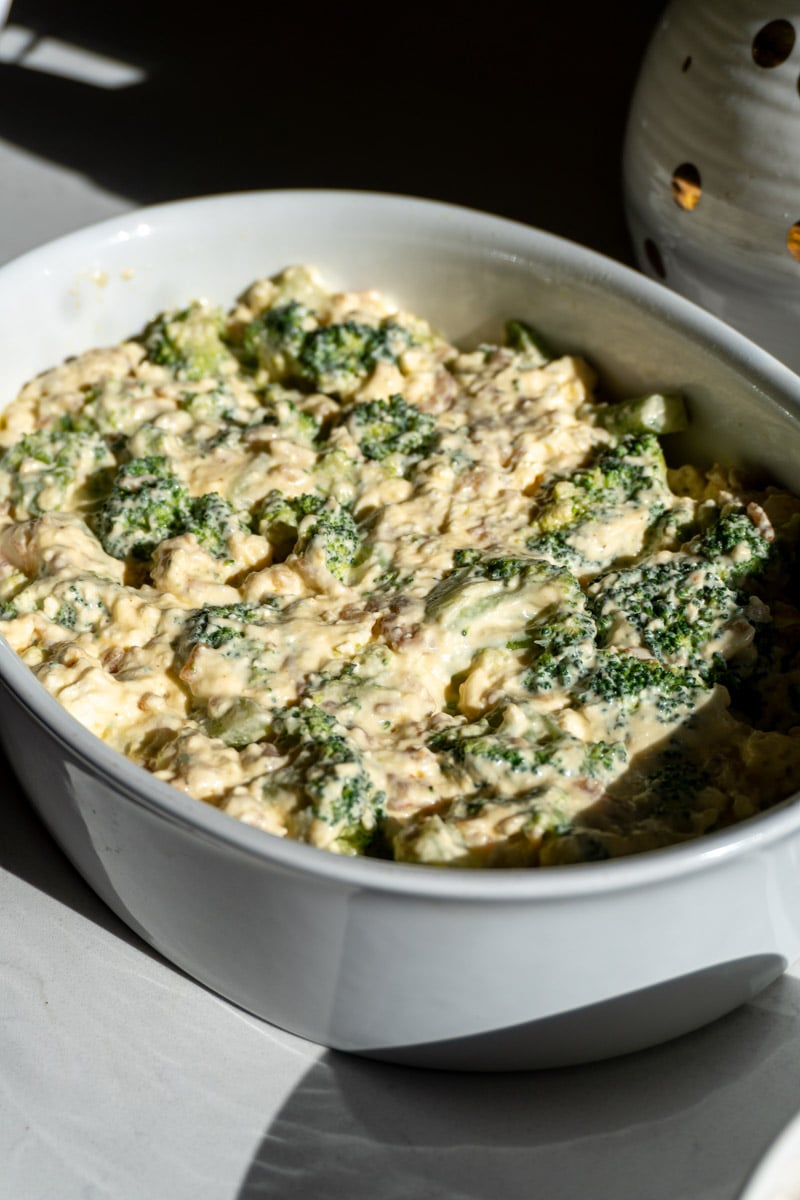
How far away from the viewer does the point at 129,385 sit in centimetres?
219

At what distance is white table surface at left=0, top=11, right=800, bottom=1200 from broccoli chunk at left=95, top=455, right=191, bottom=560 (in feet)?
1.78

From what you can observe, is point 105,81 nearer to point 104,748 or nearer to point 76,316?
point 76,316

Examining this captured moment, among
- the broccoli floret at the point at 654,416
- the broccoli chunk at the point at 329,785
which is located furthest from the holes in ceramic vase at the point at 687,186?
the broccoli chunk at the point at 329,785

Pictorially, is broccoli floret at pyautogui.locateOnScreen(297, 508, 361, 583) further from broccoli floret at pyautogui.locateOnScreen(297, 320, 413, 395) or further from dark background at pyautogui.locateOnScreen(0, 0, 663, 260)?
dark background at pyautogui.locateOnScreen(0, 0, 663, 260)

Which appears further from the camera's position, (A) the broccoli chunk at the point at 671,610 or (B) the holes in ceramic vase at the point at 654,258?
(B) the holes in ceramic vase at the point at 654,258

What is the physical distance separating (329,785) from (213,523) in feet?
1.80

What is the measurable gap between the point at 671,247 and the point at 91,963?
1.47 meters

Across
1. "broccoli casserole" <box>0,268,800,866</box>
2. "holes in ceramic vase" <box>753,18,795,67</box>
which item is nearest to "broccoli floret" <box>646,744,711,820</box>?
"broccoli casserole" <box>0,268,800,866</box>

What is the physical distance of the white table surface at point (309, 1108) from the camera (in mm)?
1521

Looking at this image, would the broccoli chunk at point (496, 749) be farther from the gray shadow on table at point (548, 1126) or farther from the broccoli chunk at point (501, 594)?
the gray shadow on table at point (548, 1126)

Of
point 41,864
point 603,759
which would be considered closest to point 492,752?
point 603,759

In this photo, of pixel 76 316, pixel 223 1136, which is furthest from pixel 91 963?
pixel 76 316

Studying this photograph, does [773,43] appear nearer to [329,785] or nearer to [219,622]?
[219,622]

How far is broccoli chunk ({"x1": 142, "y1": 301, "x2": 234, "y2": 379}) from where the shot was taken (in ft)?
7.33
